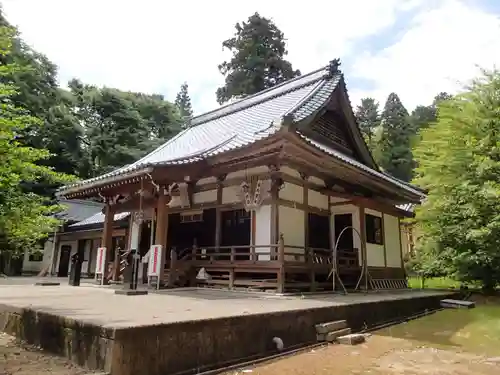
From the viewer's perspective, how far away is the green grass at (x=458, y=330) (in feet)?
21.0

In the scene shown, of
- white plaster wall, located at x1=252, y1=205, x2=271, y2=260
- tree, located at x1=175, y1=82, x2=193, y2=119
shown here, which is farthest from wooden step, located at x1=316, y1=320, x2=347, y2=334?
tree, located at x1=175, y1=82, x2=193, y2=119

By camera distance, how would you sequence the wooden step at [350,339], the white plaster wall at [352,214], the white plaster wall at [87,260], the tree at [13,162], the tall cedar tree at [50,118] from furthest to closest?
1. the tall cedar tree at [50,118]
2. the white plaster wall at [87,260]
3. the white plaster wall at [352,214]
4. the wooden step at [350,339]
5. the tree at [13,162]

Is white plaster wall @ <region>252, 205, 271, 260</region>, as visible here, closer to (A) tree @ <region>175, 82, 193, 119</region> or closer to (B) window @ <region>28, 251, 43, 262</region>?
(B) window @ <region>28, 251, 43, 262</region>

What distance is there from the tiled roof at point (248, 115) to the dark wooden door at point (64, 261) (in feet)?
31.2

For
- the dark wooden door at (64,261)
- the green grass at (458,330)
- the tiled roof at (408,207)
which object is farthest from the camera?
the dark wooden door at (64,261)

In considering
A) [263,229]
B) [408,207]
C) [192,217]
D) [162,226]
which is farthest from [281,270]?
[408,207]

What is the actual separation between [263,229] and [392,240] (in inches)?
278

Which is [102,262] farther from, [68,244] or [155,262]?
[68,244]

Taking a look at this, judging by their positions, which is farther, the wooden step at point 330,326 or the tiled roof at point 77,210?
the tiled roof at point 77,210

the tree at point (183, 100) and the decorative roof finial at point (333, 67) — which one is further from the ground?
the tree at point (183, 100)

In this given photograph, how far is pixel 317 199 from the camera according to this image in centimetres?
1145

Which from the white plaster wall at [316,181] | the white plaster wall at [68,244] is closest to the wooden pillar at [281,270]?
→ the white plaster wall at [316,181]

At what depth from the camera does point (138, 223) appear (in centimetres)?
1343

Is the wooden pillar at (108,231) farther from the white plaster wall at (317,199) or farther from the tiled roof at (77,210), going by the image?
the tiled roof at (77,210)
